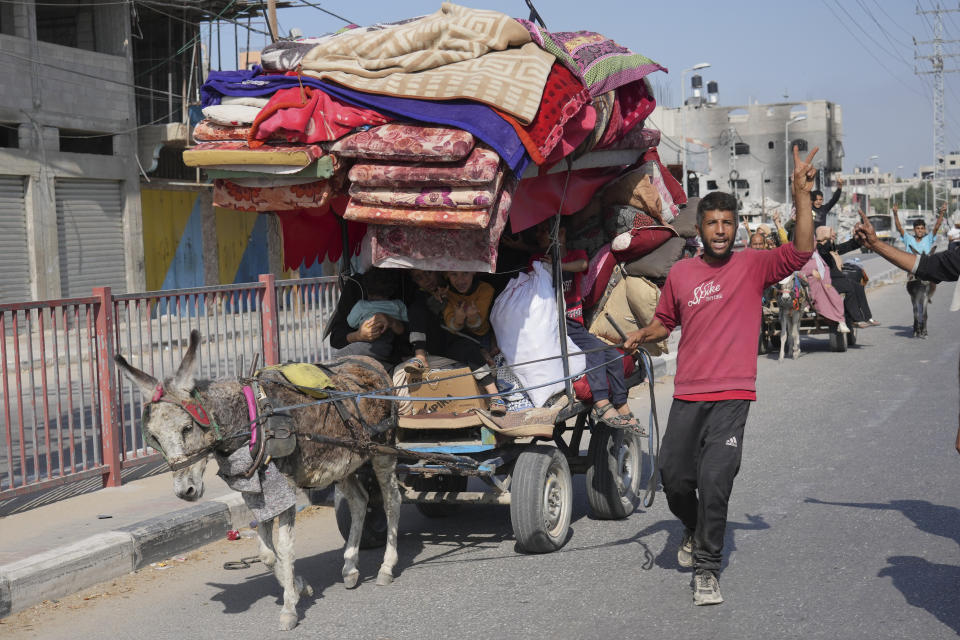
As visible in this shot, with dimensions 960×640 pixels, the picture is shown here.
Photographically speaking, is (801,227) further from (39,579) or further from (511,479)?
(39,579)

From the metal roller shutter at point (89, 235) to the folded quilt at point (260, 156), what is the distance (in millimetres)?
16084

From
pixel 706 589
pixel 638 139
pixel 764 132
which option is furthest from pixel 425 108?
pixel 764 132

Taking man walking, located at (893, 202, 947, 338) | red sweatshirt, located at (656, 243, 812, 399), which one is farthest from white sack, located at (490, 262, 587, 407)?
man walking, located at (893, 202, 947, 338)

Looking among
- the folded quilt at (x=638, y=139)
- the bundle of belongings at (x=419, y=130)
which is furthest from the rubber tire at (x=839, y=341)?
the bundle of belongings at (x=419, y=130)

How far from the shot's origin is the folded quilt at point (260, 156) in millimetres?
5820

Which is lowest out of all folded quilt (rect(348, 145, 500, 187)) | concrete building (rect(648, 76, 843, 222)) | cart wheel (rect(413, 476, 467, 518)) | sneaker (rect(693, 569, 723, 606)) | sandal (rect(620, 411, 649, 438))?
sneaker (rect(693, 569, 723, 606))

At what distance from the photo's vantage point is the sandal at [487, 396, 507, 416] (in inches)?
258

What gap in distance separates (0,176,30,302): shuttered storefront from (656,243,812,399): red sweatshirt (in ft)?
55.0

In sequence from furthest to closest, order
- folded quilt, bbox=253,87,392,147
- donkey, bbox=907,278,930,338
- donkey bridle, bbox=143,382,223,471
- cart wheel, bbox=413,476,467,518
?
donkey, bbox=907,278,930,338
cart wheel, bbox=413,476,467,518
folded quilt, bbox=253,87,392,147
donkey bridle, bbox=143,382,223,471

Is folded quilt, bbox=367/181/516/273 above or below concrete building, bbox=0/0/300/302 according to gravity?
below

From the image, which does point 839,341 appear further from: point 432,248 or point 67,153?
point 67,153

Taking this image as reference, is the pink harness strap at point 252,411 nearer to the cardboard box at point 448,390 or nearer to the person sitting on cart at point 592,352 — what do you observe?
the cardboard box at point 448,390

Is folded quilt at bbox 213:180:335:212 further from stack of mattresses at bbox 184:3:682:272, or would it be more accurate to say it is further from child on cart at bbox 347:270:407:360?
child on cart at bbox 347:270:407:360

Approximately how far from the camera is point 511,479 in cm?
650
